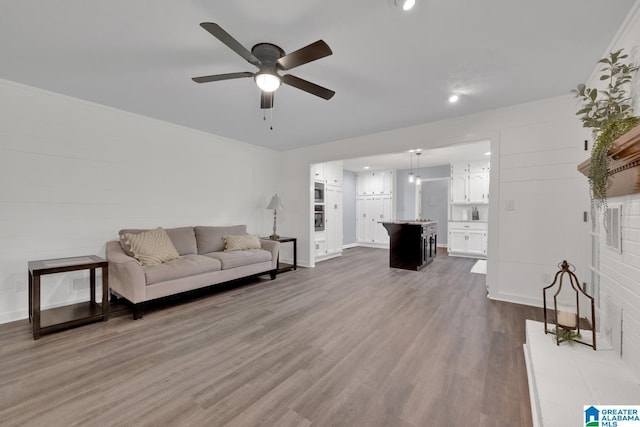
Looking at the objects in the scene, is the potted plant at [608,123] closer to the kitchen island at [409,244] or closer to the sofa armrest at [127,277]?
the kitchen island at [409,244]

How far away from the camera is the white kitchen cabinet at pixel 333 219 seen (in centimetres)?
647

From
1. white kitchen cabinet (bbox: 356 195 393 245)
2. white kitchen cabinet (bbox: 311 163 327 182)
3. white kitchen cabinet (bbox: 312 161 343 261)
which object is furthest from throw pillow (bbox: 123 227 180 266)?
white kitchen cabinet (bbox: 356 195 393 245)

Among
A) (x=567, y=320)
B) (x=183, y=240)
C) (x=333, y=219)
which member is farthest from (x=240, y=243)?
(x=567, y=320)

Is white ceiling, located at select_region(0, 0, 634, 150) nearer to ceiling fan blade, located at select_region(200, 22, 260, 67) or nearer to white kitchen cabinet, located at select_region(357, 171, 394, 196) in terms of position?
ceiling fan blade, located at select_region(200, 22, 260, 67)

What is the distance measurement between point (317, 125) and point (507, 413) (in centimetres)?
386

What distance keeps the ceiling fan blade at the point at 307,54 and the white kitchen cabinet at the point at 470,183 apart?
6.40 metres

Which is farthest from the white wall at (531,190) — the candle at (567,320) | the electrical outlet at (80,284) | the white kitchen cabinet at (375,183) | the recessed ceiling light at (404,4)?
the electrical outlet at (80,284)

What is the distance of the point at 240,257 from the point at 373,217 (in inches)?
212

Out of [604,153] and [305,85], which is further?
[305,85]

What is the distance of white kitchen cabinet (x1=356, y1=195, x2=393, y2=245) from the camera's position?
26.8ft

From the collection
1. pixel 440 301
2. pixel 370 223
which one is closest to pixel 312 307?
pixel 440 301

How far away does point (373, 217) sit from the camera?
8.41 metres

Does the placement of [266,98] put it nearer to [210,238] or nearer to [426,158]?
[210,238]

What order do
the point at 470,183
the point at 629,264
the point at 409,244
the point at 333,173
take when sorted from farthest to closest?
1. the point at 470,183
2. the point at 333,173
3. the point at 409,244
4. the point at 629,264
